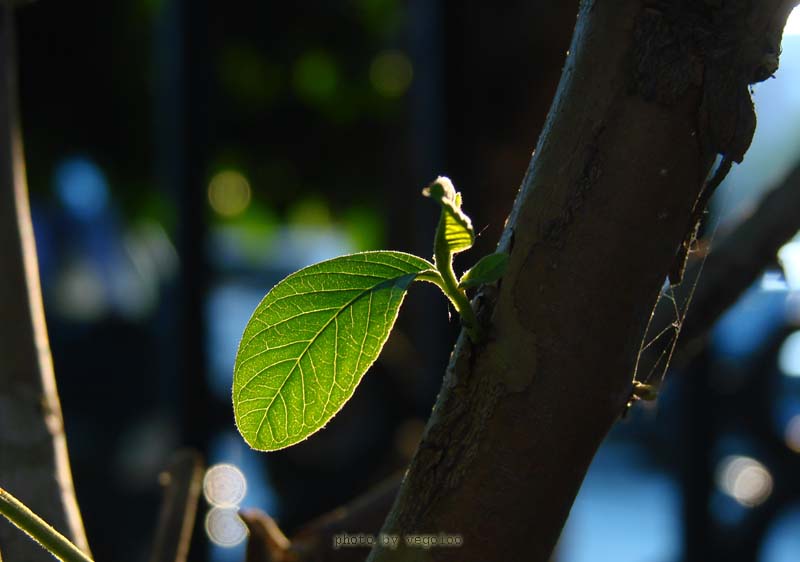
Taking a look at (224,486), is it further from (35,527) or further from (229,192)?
(35,527)

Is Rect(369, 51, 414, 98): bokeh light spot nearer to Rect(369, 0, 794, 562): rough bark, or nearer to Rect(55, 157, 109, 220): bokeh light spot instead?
Rect(55, 157, 109, 220): bokeh light spot

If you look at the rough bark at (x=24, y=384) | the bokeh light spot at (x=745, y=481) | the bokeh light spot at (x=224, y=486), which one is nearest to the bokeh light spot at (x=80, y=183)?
the bokeh light spot at (x=224, y=486)

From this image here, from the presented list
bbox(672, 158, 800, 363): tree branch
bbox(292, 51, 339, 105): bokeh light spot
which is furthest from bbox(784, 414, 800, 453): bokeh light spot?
bbox(672, 158, 800, 363): tree branch

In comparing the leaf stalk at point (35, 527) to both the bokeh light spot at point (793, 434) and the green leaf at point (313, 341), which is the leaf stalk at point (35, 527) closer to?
the green leaf at point (313, 341)

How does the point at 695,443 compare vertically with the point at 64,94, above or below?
below

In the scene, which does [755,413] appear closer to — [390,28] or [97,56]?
[390,28]

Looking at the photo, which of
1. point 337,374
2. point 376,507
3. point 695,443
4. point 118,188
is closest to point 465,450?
point 337,374

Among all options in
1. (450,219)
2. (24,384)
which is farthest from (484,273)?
(24,384)
